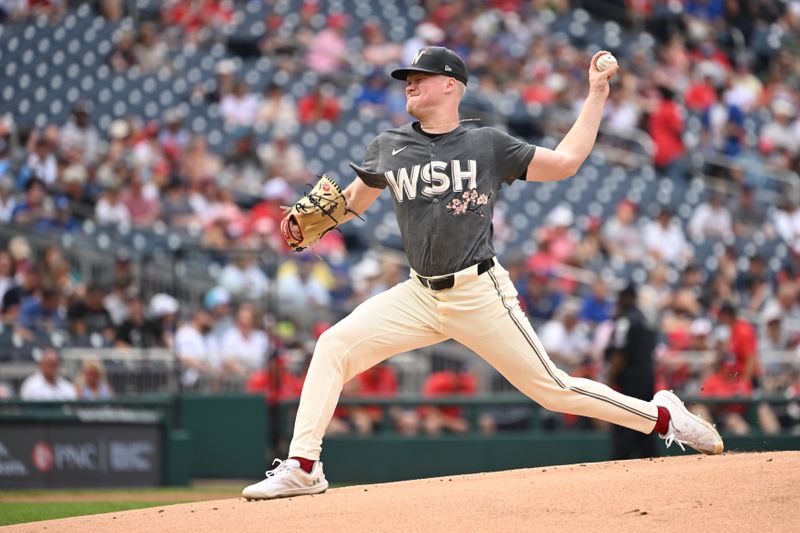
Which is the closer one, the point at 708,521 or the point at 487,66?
the point at 708,521

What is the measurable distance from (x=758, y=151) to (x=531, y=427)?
7791 millimetres

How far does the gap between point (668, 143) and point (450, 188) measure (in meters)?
12.6

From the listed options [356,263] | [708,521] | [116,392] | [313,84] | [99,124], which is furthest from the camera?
[313,84]

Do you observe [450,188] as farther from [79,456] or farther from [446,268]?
[79,456]

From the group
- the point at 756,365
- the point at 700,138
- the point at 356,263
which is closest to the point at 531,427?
the point at 756,365

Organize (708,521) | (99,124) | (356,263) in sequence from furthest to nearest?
(99,124), (356,263), (708,521)

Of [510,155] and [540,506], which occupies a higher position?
[510,155]

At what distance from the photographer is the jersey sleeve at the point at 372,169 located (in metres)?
5.96

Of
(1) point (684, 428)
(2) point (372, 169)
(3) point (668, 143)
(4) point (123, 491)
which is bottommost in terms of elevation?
(4) point (123, 491)

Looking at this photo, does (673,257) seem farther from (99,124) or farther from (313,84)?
(99,124)

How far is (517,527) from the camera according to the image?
5.16m

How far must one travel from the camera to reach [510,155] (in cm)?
582

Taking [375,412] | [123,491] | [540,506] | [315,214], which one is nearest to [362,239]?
[375,412]

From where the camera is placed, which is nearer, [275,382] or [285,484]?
[285,484]
